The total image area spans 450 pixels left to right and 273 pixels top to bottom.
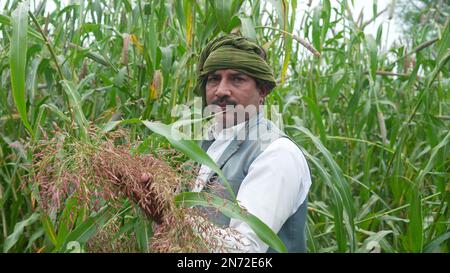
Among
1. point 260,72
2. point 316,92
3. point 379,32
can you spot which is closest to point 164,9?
point 260,72

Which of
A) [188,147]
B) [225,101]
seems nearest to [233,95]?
[225,101]

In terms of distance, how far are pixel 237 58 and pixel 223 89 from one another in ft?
0.21

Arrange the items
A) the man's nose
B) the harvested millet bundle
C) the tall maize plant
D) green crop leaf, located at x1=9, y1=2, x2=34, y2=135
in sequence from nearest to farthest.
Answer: the harvested millet bundle
green crop leaf, located at x1=9, y1=2, x2=34, y2=135
the tall maize plant
the man's nose

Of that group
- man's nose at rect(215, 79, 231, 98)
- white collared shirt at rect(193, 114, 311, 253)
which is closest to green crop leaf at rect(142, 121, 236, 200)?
white collared shirt at rect(193, 114, 311, 253)

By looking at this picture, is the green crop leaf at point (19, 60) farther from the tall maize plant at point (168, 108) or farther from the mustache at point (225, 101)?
the mustache at point (225, 101)

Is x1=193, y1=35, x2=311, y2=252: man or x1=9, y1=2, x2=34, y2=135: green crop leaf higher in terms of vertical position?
x1=9, y1=2, x2=34, y2=135: green crop leaf

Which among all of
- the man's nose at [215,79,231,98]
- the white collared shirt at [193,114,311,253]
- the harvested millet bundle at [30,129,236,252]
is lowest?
the white collared shirt at [193,114,311,253]

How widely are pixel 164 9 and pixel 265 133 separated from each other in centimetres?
47

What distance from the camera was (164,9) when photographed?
1.45m

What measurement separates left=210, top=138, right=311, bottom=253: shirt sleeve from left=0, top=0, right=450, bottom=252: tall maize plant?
0.11 meters

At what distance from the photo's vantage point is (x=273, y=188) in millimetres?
1003

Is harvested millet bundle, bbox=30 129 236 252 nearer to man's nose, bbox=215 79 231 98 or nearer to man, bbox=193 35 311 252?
man, bbox=193 35 311 252

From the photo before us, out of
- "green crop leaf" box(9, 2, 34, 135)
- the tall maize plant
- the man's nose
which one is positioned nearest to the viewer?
"green crop leaf" box(9, 2, 34, 135)

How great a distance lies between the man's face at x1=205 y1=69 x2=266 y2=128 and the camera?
46.2 inches
